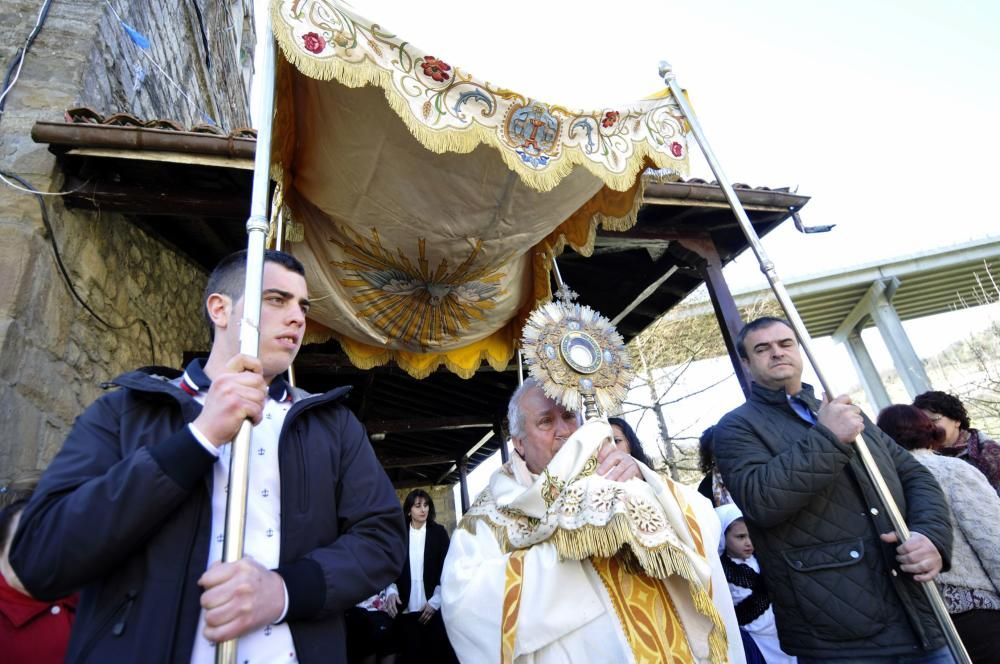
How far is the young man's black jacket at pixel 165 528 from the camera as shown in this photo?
116 centimetres

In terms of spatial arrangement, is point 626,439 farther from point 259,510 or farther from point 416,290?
point 259,510

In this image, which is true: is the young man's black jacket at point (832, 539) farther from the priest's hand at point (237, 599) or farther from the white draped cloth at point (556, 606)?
the priest's hand at point (237, 599)

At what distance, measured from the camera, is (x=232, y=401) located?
1.28 meters

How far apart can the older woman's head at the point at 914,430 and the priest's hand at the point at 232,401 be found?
291cm

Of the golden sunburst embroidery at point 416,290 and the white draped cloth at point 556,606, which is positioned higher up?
the golden sunburst embroidery at point 416,290

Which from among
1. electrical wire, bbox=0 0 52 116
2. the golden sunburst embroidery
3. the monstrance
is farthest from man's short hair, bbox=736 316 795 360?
electrical wire, bbox=0 0 52 116

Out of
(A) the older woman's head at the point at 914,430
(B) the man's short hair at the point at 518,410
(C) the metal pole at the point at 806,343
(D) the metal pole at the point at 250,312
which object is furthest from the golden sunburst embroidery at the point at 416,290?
(A) the older woman's head at the point at 914,430

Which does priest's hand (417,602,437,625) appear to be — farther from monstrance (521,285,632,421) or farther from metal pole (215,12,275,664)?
metal pole (215,12,275,664)

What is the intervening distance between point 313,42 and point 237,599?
1.78 metres

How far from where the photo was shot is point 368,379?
612 cm

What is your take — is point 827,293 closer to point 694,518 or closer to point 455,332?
point 455,332

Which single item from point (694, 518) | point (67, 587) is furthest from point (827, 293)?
point (67, 587)

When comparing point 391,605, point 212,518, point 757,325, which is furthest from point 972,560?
point 391,605

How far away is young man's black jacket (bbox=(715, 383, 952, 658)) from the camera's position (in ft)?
6.42
